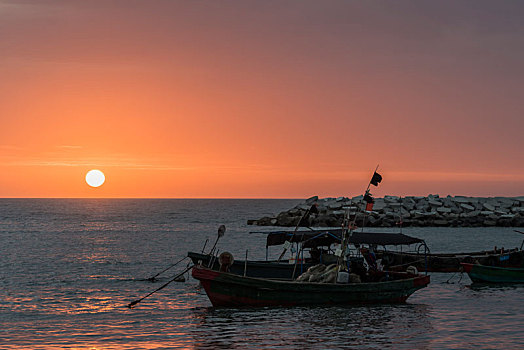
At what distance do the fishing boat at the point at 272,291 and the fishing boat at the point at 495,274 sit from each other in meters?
9.62

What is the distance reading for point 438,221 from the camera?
9281 centimetres

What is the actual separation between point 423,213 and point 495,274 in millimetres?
65594

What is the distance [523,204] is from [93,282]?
88483 millimetres

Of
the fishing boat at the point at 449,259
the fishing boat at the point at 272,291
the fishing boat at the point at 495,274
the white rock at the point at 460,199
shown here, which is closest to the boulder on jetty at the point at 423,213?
the white rock at the point at 460,199

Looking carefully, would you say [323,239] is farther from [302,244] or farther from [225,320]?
[225,320]

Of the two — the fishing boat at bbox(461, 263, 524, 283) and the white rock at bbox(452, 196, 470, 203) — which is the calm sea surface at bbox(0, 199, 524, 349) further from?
the white rock at bbox(452, 196, 470, 203)

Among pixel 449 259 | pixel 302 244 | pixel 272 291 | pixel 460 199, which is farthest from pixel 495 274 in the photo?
pixel 460 199

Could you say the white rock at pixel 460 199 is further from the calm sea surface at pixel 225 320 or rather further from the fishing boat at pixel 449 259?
the calm sea surface at pixel 225 320

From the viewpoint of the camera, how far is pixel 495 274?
1235 inches

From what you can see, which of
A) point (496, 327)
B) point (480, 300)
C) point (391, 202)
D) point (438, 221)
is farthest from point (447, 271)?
point (391, 202)

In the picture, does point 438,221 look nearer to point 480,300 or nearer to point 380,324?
point 480,300

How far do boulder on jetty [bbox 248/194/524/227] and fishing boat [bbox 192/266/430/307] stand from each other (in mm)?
62122

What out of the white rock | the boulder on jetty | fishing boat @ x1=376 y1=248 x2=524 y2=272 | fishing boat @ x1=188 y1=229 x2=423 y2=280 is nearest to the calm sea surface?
fishing boat @ x1=376 y1=248 x2=524 y2=272

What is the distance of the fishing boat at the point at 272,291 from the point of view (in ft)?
75.9
